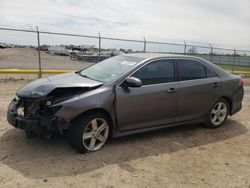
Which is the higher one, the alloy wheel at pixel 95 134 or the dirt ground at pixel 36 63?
the alloy wheel at pixel 95 134

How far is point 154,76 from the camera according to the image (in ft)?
16.5

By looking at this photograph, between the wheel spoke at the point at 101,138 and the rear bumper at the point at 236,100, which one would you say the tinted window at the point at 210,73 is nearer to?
the rear bumper at the point at 236,100

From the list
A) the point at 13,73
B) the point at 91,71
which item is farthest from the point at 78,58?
the point at 91,71

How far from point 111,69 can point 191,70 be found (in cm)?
164

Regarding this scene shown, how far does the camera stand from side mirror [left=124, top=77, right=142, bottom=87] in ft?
14.8

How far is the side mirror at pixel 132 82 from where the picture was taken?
451 centimetres

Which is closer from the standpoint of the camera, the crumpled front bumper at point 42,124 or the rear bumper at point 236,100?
the crumpled front bumper at point 42,124

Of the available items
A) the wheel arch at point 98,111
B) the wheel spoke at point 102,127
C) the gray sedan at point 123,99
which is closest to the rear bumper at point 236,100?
the gray sedan at point 123,99

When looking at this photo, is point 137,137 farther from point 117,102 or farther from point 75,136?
point 75,136

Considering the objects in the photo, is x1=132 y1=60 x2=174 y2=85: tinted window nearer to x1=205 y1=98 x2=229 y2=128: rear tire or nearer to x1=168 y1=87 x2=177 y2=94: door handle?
x1=168 y1=87 x2=177 y2=94: door handle

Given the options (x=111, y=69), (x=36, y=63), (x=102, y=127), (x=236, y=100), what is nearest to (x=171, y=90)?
(x=111, y=69)

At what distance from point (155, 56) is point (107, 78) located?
1.10 meters

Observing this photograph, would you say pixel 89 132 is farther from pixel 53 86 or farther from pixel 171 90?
pixel 171 90

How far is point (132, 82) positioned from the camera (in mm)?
4512
